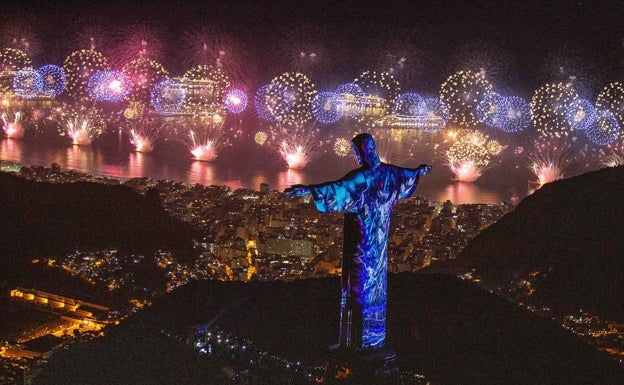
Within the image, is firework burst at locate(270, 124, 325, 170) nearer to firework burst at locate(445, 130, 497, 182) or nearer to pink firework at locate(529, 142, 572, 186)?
firework burst at locate(445, 130, 497, 182)

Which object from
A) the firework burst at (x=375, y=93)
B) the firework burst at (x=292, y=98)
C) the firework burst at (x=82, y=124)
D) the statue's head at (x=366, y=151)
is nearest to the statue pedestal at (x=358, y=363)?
the statue's head at (x=366, y=151)

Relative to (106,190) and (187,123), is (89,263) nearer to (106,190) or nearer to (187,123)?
(106,190)

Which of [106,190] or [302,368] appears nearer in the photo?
[302,368]

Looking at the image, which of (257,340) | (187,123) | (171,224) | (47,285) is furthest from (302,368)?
(187,123)

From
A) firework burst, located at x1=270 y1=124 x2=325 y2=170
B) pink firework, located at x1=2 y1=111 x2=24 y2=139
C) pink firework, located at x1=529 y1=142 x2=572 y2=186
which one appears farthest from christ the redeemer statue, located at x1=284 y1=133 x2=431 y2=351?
pink firework, located at x1=2 y1=111 x2=24 y2=139

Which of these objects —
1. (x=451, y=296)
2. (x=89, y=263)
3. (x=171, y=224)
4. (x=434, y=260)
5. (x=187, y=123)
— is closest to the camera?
(x=451, y=296)
